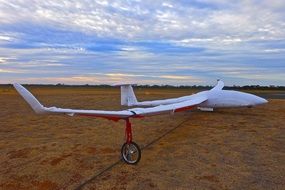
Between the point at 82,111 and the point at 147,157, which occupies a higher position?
the point at 82,111

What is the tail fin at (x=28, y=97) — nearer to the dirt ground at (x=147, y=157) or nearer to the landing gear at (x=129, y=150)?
the dirt ground at (x=147, y=157)

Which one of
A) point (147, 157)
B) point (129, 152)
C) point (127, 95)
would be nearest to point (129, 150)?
point (129, 152)

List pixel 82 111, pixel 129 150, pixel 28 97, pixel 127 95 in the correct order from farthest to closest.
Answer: pixel 127 95, pixel 129 150, pixel 82 111, pixel 28 97

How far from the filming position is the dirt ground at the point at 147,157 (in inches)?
295

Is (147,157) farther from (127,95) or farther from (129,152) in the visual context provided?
(127,95)

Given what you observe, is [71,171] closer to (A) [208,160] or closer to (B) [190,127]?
(A) [208,160]

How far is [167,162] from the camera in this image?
9.09 metres

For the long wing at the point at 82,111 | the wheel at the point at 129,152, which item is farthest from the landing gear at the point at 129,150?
the long wing at the point at 82,111

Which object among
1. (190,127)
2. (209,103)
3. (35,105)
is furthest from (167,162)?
(209,103)

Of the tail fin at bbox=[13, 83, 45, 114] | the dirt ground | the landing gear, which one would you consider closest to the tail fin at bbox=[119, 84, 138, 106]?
the dirt ground

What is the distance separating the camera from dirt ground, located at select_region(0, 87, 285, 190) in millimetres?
7488

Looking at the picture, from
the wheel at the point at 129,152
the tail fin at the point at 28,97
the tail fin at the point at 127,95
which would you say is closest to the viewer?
the tail fin at the point at 28,97

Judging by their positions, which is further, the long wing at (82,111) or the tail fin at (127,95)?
the tail fin at (127,95)

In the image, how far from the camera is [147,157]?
965 cm
